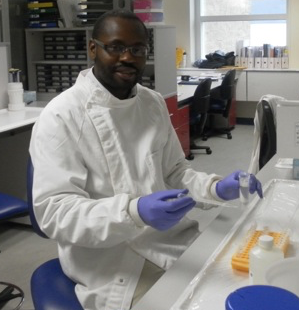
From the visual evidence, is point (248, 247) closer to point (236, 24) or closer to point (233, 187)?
point (233, 187)

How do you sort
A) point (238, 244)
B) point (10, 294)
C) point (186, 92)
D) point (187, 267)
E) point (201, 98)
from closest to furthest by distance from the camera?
point (187, 267), point (238, 244), point (10, 294), point (201, 98), point (186, 92)

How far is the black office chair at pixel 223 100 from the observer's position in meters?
5.75

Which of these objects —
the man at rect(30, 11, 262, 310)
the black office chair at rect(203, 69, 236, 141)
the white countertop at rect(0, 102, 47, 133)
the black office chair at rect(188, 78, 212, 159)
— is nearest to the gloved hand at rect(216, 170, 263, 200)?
the man at rect(30, 11, 262, 310)

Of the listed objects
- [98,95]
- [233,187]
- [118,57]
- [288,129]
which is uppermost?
[118,57]

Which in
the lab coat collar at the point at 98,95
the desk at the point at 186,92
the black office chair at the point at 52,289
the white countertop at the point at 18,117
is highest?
the lab coat collar at the point at 98,95

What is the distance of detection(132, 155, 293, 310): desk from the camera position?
101 cm

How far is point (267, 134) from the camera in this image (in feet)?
8.30

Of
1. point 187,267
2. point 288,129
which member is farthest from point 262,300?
point 288,129

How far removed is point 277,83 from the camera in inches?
248

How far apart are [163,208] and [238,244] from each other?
0.74 feet

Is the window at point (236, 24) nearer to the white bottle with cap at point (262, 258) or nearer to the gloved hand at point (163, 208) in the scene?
the gloved hand at point (163, 208)

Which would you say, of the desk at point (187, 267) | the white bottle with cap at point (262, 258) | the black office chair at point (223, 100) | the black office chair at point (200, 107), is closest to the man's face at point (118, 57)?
the desk at point (187, 267)

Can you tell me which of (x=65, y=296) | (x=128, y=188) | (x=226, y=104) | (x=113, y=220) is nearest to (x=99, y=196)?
(x=128, y=188)

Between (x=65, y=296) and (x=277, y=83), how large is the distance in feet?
17.7
